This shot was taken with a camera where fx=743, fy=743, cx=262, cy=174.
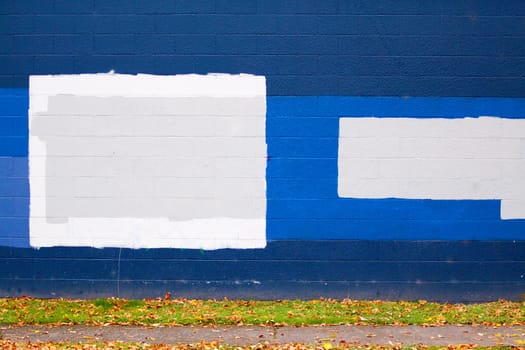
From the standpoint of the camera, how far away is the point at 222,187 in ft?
31.5

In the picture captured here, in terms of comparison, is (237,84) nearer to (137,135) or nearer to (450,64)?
(137,135)

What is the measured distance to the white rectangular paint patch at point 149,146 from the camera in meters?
9.57

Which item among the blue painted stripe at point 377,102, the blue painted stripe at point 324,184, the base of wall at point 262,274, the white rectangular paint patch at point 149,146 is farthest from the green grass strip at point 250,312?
the blue painted stripe at point 377,102

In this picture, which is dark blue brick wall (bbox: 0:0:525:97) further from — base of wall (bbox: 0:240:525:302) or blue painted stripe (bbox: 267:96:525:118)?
base of wall (bbox: 0:240:525:302)

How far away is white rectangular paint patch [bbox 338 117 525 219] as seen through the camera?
9.56 metres

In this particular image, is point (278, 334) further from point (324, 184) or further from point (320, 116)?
point (320, 116)

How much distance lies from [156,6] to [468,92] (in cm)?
416

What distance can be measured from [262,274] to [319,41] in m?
3.10

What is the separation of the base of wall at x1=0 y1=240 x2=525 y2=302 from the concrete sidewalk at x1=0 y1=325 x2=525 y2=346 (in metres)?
1.20

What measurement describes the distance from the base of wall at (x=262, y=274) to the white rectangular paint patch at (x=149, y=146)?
0.55 m

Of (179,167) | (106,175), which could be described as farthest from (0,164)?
(179,167)

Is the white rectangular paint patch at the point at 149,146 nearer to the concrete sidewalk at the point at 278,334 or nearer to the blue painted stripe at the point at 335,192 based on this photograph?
the blue painted stripe at the point at 335,192

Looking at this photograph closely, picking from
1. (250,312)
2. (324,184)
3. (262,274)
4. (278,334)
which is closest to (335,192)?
(324,184)

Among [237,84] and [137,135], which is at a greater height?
[237,84]
